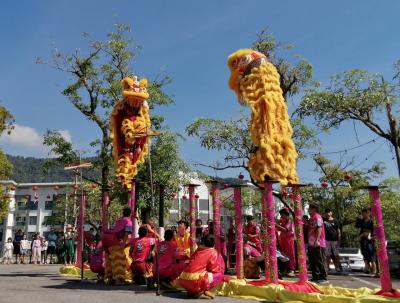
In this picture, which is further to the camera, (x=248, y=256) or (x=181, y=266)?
(x=248, y=256)

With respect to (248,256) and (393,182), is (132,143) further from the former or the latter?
(393,182)

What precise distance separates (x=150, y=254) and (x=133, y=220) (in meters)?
1.69

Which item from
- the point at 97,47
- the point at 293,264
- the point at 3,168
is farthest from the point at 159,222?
the point at 3,168

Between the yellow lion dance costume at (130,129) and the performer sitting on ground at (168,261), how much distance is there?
330cm

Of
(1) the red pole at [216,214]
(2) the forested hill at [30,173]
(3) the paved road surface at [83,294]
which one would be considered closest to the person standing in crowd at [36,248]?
(3) the paved road surface at [83,294]

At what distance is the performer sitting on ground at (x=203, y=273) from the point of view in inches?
283

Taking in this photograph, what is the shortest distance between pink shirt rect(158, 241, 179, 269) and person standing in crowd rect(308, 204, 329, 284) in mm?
2912

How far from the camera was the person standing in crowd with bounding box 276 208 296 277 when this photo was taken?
10945 millimetres

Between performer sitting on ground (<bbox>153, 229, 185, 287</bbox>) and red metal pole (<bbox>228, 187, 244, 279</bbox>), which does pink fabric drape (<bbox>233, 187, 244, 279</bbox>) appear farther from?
performer sitting on ground (<bbox>153, 229, 185, 287</bbox>)

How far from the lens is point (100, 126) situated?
53.4ft

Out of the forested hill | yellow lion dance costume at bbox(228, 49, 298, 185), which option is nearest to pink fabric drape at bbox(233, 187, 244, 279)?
yellow lion dance costume at bbox(228, 49, 298, 185)

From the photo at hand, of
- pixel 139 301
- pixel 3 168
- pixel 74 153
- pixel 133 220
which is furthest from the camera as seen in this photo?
pixel 3 168

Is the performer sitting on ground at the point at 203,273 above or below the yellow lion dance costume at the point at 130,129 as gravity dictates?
below

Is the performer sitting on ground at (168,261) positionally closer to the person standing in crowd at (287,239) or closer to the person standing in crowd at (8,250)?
the person standing in crowd at (287,239)
